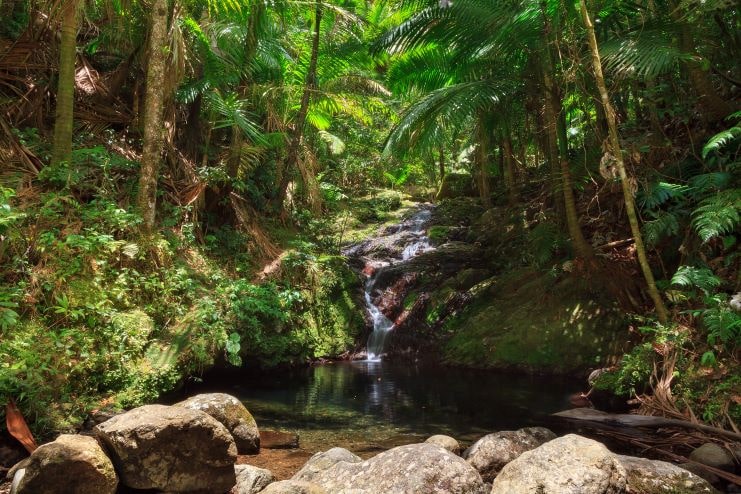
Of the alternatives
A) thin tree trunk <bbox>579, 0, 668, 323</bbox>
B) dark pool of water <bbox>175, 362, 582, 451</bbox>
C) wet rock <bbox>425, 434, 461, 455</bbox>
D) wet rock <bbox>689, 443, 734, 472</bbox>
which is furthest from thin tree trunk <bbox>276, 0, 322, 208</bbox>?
wet rock <bbox>689, 443, 734, 472</bbox>

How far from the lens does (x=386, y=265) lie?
43.5ft

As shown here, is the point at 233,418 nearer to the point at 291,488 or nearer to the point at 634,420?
the point at 291,488

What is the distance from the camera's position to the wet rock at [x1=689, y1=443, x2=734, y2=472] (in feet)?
14.2

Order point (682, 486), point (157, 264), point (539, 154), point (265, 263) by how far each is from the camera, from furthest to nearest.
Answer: point (539, 154)
point (265, 263)
point (157, 264)
point (682, 486)

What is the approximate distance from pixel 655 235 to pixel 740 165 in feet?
4.46

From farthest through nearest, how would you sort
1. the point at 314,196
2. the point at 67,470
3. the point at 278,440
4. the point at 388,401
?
1. the point at 314,196
2. the point at 388,401
3. the point at 278,440
4. the point at 67,470

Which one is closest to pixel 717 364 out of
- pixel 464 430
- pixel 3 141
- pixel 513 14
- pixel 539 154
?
pixel 464 430

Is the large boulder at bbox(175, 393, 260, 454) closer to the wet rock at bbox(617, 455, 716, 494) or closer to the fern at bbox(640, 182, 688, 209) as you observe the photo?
the wet rock at bbox(617, 455, 716, 494)

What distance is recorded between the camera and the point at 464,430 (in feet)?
19.5

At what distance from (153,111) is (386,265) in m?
7.77

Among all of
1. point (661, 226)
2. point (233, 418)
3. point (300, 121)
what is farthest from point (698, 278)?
point (300, 121)

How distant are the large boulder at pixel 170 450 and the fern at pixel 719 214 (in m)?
5.51

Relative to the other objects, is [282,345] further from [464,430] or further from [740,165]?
[740,165]

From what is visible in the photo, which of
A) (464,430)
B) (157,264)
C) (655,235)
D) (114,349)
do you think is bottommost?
(464,430)
